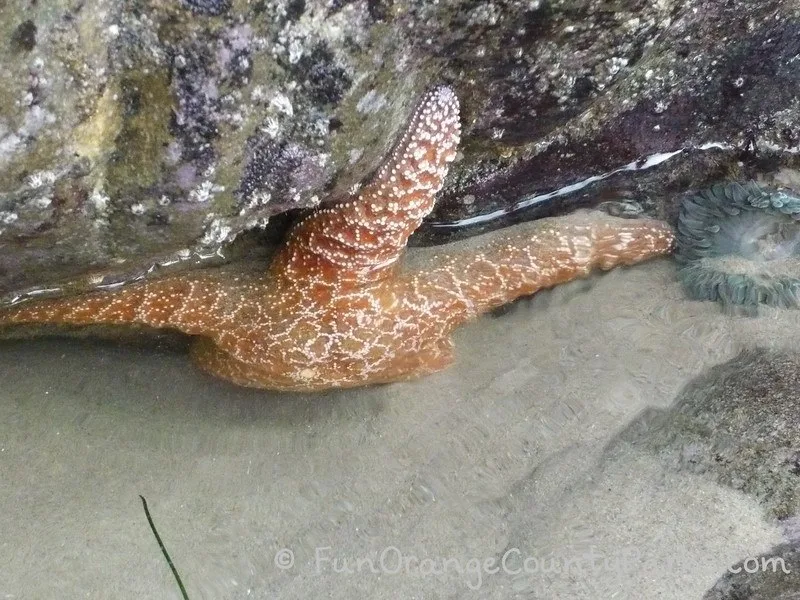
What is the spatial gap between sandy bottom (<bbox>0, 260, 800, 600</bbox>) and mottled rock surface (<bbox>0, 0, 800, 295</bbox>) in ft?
2.87

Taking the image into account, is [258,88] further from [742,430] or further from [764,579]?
[764,579]

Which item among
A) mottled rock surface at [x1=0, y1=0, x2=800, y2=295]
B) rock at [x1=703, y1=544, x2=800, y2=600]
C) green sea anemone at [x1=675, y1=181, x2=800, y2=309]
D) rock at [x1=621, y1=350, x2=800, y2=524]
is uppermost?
mottled rock surface at [x1=0, y1=0, x2=800, y2=295]

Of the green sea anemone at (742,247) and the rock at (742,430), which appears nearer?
the rock at (742,430)

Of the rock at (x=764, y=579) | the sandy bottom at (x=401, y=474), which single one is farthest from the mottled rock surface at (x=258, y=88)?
the rock at (x=764, y=579)

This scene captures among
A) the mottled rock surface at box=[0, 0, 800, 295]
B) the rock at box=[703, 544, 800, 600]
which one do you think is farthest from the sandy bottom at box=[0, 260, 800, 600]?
the mottled rock surface at box=[0, 0, 800, 295]

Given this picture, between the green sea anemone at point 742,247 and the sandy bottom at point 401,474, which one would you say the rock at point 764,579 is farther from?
the green sea anemone at point 742,247

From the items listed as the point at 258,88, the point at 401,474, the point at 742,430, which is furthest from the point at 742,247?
the point at 258,88

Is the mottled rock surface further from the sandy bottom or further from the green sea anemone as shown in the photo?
the sandy bottom

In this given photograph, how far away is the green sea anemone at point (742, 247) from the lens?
117 inches

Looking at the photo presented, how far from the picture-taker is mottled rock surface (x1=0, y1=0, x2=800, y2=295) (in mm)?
1588

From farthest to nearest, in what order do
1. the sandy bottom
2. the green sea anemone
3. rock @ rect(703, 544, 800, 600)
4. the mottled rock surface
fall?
the green sea anemone, the sandy bottom, rock @ rect(703, 544, 800, 600), the mottled rock surface

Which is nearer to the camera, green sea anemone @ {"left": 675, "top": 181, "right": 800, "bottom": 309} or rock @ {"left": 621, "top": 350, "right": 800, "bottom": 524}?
rock @ {"left": 621, "top": 350, "right": 800, "bottom": 524}

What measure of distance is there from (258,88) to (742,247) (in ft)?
7.86

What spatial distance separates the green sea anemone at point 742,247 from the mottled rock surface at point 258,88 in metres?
0.59
